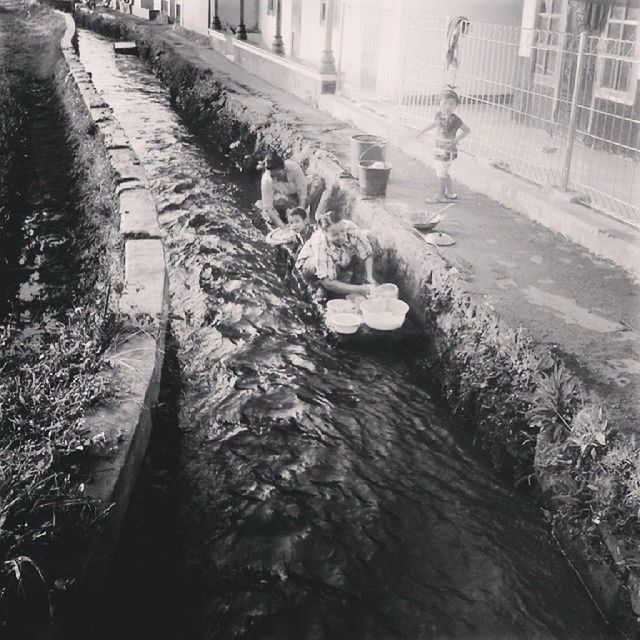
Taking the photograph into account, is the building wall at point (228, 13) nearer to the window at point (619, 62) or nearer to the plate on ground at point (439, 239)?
the window at point (619, 62)

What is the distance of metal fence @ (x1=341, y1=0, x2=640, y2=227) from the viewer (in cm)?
789

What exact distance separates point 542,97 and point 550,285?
549 centimetres

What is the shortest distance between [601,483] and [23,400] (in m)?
3.32

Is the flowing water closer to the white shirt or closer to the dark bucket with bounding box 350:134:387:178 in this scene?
the white shirt

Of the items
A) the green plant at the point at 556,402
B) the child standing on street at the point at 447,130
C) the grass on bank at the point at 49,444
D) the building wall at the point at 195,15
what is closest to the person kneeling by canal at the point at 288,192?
the child standing on street at the point at 447,130

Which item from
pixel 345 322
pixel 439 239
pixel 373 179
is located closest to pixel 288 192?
pixel 373 179

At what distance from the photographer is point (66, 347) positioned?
5.15 metres

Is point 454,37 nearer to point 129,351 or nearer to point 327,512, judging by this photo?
point 129,351

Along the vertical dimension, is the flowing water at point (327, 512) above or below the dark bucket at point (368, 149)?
below

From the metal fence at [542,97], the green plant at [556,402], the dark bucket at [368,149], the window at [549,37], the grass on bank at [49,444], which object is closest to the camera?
the grass on bank at [49,444]

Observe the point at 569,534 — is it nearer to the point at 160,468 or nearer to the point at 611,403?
the point at 611,403

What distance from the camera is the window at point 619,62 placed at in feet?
30.0

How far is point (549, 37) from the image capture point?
35.8 ft

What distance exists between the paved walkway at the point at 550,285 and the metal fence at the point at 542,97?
2.45 ft
